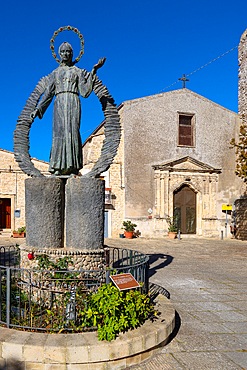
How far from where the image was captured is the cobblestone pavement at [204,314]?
12.0ft

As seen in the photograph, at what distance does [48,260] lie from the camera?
5.08 m

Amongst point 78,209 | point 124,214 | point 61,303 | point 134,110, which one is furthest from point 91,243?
point 134,110

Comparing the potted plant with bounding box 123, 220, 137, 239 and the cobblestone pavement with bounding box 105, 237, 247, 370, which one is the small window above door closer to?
the potted plant with bounding box 123, 220, 137, 239

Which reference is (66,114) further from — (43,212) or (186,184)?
(186,184)

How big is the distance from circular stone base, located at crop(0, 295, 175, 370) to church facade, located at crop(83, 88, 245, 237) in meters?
14.3

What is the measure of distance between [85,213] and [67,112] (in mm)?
1718

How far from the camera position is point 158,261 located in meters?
10.5

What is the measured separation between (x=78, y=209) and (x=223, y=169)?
16.4 metres

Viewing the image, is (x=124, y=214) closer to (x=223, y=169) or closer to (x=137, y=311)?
(x=223, y=169)

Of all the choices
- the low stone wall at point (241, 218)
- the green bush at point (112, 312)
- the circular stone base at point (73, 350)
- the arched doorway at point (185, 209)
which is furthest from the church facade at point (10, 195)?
the circular stone base at point (73, 350)

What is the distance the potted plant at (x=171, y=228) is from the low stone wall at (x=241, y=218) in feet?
12.3

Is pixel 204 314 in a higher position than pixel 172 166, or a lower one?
lower

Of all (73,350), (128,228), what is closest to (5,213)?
(128,228)

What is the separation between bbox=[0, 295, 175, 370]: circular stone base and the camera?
335 centimetres
